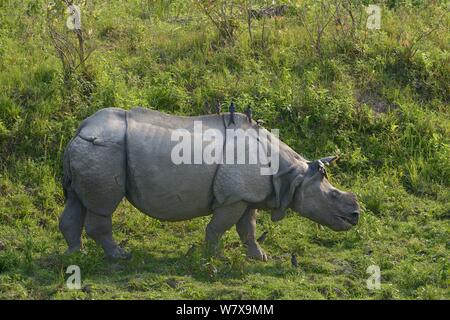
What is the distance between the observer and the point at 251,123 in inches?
474

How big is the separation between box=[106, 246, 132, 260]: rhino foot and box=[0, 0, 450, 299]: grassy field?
0.28 feet

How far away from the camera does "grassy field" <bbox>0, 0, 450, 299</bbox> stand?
11.4 metres

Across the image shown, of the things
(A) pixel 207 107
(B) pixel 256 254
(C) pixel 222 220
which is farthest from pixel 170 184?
(A) pixel 207 107

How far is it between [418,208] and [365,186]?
70 cm

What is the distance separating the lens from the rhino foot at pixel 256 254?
11.9m

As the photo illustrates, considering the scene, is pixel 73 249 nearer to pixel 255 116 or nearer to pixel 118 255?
pixel 118 255

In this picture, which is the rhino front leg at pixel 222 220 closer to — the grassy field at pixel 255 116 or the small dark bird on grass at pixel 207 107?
the grassy field at pixel 255 116

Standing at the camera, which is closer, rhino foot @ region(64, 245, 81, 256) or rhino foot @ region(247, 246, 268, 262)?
rhino foot @ region(64, 245, 81, 256)

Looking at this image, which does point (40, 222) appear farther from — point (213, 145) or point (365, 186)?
point (365, 186)

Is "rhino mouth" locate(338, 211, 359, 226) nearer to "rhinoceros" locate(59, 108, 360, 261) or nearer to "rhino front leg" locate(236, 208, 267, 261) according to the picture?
"rhinoceros" locate(59, 108, 360, 261)

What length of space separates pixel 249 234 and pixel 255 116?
9.22 ft

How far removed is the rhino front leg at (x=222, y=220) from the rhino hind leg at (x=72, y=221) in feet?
4.37

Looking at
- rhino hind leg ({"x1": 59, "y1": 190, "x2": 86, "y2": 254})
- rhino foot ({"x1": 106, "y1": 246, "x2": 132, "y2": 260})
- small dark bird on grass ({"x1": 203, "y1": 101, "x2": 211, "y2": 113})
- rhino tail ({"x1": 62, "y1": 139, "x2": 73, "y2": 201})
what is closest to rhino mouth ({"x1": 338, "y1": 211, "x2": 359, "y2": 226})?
rhino foot ({"x1": 106, "y1": 246, "x2": 132, "y2": 260})

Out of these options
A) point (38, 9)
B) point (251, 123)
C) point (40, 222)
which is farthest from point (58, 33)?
point (251, 123)
